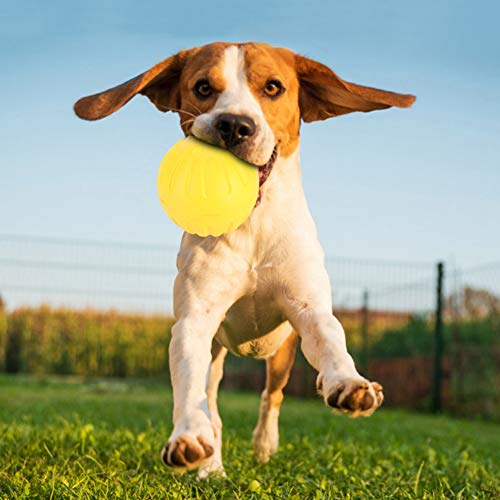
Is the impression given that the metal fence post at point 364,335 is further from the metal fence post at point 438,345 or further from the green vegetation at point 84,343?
the green vegetation at point 84,343

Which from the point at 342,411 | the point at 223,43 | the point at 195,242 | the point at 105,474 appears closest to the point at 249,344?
the point at 195,242

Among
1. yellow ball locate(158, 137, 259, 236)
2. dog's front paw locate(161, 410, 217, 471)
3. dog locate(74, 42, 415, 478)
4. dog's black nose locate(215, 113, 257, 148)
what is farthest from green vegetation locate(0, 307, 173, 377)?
dog's front paw locate(161, 410, 217, 471)

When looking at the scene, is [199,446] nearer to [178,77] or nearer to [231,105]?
[231,105]

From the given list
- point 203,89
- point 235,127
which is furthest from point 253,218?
point 203,89

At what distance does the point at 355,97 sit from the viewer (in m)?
4.18

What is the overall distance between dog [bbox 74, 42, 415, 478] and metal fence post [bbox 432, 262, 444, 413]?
31.0 ft

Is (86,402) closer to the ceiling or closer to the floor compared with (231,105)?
closer to the floor

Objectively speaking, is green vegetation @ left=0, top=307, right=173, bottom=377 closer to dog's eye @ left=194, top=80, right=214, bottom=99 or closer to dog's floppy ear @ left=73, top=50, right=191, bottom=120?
dog's floppy ear @ left=73, top=50, right=191, bottom=120

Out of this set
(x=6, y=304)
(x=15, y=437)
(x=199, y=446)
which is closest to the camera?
(x=199, y=446)

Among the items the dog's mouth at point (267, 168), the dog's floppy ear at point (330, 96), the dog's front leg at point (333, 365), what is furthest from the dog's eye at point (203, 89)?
the dog's front leg at point (333, 365)

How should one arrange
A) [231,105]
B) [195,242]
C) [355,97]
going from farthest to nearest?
1. [355,97]
2. [195,242]
3. [231,105]

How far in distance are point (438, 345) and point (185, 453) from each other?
36.1 feet

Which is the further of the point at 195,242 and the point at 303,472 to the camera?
the point at 303,472

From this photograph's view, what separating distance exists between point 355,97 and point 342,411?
1851 mm
